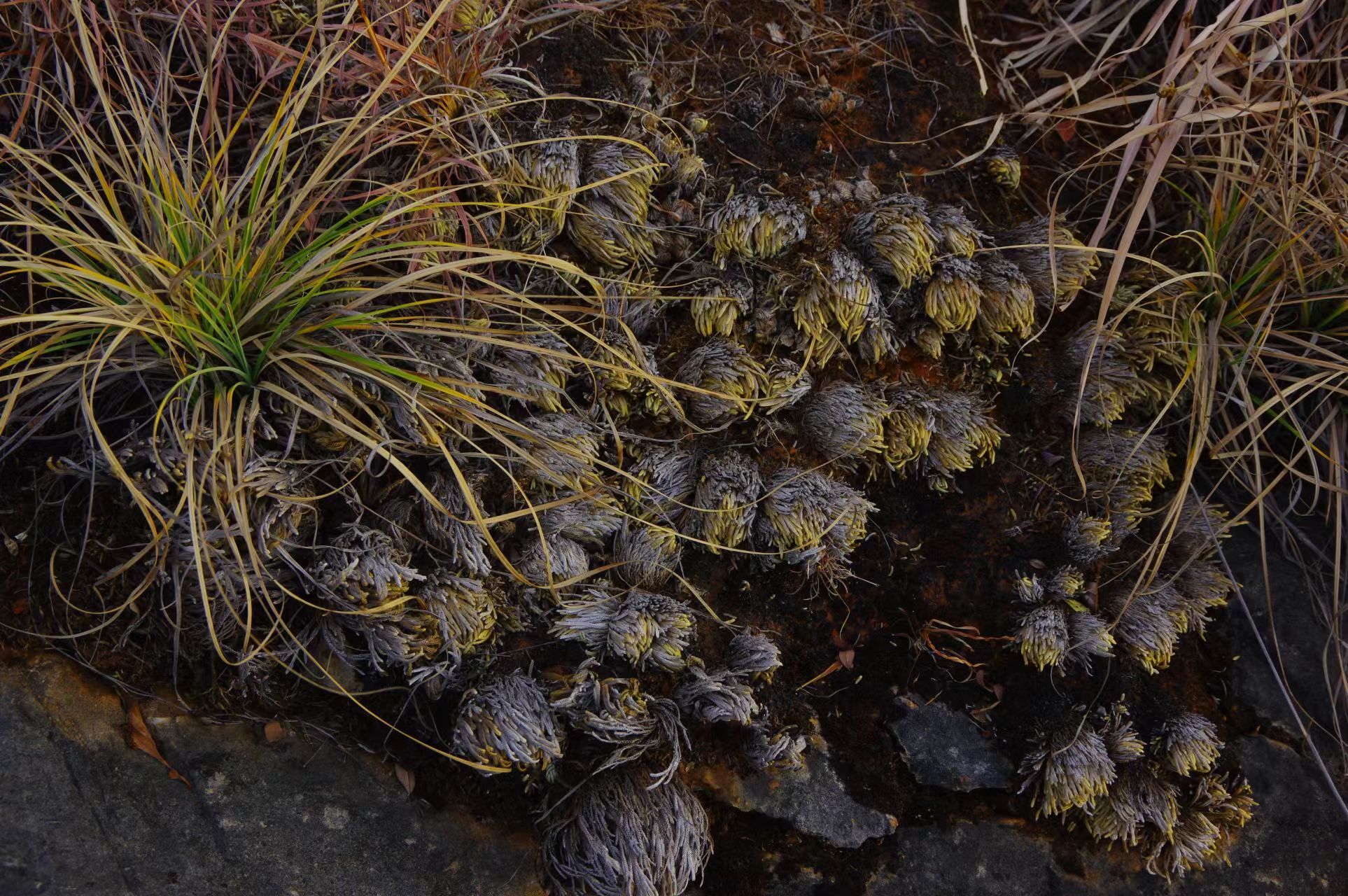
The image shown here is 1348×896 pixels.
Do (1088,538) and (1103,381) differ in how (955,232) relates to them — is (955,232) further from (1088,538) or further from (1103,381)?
(1088,538)

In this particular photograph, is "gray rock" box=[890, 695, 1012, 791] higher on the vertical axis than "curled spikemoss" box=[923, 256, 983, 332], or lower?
lower

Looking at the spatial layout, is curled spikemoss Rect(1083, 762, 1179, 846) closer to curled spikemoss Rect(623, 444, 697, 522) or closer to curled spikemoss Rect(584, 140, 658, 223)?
curled spikemoss Rect(623, 444, 697, 522)

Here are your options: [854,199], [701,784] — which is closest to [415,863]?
[701,784]

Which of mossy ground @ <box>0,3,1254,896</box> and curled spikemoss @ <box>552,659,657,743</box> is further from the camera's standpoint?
mossy ground @ <box>0,3,1254,896</box>

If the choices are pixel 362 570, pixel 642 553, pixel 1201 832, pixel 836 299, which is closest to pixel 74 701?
pixel 362 570

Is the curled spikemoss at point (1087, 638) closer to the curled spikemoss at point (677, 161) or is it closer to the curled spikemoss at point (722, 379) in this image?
the curled spikemoss at point (722, 379)

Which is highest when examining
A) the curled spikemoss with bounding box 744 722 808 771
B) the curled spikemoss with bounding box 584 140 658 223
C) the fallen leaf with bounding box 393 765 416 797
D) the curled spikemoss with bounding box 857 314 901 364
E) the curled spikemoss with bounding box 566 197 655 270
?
the curled spikemoss with bounding box 584 140 658 223

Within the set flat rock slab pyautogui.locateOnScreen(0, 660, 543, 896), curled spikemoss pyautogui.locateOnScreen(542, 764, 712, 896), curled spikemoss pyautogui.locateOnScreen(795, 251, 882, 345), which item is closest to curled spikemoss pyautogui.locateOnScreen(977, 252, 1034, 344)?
curled spikemoss pyautogui.locateOnScreen(795, 251, 882, 345)
